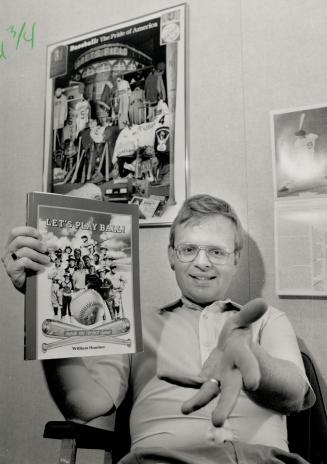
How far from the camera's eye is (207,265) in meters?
1.26

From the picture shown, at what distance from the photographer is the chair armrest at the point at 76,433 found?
1.07m

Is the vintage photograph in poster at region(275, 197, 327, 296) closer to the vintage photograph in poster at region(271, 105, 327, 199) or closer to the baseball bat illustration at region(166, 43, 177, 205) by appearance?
the vintage photograph in poster at region(271, 105, 327, 199)

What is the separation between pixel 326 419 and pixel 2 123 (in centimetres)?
162

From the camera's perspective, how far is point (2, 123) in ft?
6.40

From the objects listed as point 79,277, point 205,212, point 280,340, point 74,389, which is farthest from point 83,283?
point 280,340

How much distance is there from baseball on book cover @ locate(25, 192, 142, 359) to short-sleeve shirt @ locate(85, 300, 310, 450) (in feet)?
0.38

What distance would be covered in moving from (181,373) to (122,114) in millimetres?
944

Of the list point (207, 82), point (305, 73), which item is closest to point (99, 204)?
point (207, 82)

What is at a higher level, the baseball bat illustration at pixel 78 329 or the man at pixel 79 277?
the man at pixel 79 277

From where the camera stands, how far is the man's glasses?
1.27 metres

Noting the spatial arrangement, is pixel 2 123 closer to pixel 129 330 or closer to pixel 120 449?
pixel 129 330

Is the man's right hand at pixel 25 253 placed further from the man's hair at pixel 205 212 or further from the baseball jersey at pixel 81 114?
the baseball jersey at pixel 81 114

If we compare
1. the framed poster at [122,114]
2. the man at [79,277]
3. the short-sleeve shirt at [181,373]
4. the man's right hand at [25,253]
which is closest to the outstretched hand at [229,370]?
the short-sleeve shirt at [181,373]

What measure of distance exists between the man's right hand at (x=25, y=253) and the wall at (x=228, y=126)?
57 cm
